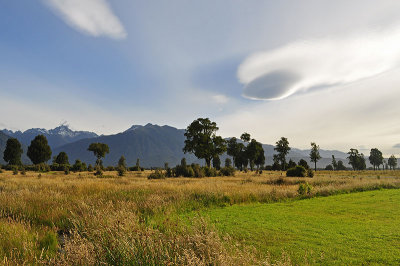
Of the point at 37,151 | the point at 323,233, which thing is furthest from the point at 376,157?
the point at 37,151

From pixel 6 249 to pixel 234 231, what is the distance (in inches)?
271

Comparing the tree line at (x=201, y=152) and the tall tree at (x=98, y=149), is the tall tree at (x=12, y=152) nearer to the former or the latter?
the tree line at (x=201, y=152)

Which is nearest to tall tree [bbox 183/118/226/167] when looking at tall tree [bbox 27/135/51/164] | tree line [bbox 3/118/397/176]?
tree line [bbox 3/118/397/176]

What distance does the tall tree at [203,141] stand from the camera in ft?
179

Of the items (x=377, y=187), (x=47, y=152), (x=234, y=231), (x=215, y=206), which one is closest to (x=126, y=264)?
(x=234, y=231)

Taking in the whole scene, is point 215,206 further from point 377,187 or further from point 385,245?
point 377,187

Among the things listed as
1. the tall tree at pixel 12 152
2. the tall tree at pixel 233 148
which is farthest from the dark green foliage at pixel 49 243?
the tall tree at pixel 12 152

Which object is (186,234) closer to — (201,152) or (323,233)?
(323,233)

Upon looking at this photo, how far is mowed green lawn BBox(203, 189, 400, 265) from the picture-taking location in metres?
5.57

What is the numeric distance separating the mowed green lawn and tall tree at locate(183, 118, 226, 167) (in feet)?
143

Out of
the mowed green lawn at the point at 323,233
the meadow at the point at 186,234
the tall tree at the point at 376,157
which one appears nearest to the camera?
the meadow at the point at 186,234

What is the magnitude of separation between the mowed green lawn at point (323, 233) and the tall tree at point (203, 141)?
Answer: 43580mm

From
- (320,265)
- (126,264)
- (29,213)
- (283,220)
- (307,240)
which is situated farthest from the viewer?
(29,213)

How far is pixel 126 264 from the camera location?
177 inches
